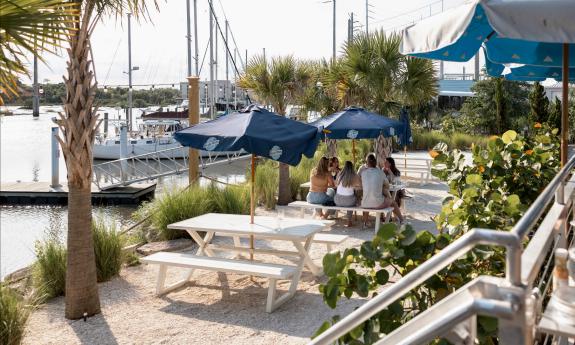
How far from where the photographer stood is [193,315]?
6.21 meters

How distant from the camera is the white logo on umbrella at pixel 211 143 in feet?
23.1

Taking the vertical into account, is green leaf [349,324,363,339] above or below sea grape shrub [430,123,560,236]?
below

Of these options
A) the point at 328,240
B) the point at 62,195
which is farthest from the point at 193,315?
the point at 62,195

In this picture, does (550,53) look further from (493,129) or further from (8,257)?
(493,129)

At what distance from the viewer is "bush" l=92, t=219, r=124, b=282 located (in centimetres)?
758

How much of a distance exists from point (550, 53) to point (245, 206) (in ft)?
20.2

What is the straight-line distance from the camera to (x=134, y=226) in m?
10.3

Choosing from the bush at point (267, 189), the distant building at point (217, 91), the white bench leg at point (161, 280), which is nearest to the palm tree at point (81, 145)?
the white bench leg at point (161, 280)

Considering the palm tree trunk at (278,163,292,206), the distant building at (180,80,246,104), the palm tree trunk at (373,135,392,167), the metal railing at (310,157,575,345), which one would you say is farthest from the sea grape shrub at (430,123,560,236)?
the distant building at (180,80,246,104)

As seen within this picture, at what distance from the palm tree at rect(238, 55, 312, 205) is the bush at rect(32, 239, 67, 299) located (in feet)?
26.2

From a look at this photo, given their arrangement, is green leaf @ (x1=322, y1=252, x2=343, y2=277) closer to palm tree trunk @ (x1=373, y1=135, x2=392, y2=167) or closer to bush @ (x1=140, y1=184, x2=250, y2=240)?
bush @ (x1=140, y1=184, x2=250, y2=240)

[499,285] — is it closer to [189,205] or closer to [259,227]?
[259,227]

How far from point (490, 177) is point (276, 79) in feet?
32.6

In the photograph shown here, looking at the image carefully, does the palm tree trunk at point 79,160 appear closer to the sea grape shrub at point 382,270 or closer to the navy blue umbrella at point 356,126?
the sea grape shrub at point 382,270
